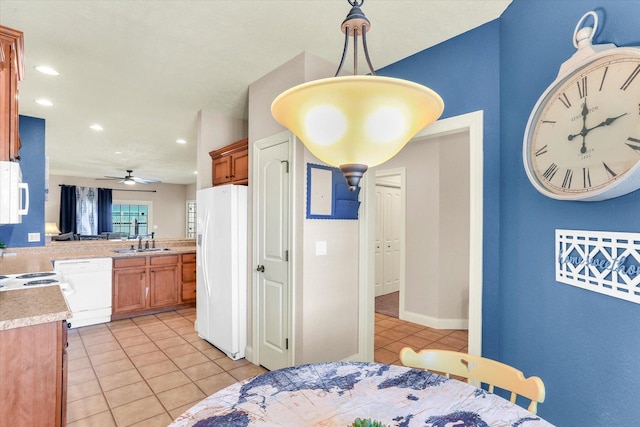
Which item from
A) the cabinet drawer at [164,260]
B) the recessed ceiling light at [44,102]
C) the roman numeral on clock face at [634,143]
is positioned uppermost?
the recessed ceiling light at [44,102]

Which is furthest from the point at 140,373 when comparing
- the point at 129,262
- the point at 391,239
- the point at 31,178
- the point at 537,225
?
the point at 391,239

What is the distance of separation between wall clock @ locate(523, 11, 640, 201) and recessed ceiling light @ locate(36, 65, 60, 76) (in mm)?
3618

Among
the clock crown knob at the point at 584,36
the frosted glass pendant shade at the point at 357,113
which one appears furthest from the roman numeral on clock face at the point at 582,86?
the frosted glass pendant shade at the point at 357,113

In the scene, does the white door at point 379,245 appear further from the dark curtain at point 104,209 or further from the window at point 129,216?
the dark curtain at point 104,209

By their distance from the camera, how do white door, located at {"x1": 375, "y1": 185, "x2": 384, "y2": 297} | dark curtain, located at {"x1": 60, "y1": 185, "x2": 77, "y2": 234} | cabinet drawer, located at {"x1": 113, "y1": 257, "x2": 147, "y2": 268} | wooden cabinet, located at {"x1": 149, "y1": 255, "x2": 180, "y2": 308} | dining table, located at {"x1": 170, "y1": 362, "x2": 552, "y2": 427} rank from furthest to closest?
dark curtain, located at {"x1": 60, "y1": 185, "x2": 77, "y2": 234}, white door, located at {"x1": 375, "y1": 185, "x2": 384, "y2": 297}, wooden cabinet, located at {"x1": 149, "y1": 255, "x2": 180, "y2": 308}, cabinet drawer, located at {"x1": 113, "y1": 257, "x2": 147, "y2": 268}, dining table, located at {"x1": 170, "y1": 362, "x2": 552, "y2": 427}

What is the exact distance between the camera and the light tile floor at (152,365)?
227 centimetres

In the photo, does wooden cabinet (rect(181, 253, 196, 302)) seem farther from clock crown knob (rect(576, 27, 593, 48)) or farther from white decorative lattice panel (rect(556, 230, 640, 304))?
clock crown knob (rect(576, 27, 593, 48))

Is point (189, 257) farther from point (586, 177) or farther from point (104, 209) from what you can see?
point (104, 209)

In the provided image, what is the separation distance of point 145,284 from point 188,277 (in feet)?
1.89

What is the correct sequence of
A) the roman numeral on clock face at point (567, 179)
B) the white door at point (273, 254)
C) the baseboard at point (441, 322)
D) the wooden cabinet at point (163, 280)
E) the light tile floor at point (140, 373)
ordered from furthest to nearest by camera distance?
1. the wooden cabinet at point (163, 280)
2. the baseboard at point (441, 322)
3. the white door at point (273, 254)
4. the light tile floor at point (140, 373)
5. the roman numeral on clock face at point (567, 179)

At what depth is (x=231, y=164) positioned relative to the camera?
3.46 metres

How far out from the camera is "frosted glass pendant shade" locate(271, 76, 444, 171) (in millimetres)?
841

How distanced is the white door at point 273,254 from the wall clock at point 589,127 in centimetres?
176

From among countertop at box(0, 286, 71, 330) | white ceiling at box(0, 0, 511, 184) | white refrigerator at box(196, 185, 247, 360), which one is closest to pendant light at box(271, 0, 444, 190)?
white ceiling at box(0, 0, 511, 184)
